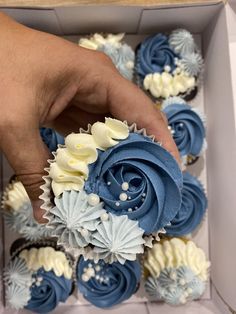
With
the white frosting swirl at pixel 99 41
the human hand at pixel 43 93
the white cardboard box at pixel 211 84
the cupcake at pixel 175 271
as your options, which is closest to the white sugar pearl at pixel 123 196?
the human hand at pixel 43 93

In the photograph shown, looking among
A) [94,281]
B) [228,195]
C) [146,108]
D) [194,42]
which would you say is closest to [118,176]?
[146,108]

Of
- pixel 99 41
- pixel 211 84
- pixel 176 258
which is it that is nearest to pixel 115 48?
pixel 99 41

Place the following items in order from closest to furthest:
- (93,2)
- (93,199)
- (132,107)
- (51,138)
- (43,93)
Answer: (93,199) → (43,93) → (132,107) → (93,2) → (51,138)

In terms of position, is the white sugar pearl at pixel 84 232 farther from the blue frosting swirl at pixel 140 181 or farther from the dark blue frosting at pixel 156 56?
the dark blue frosting at pixel 156 56

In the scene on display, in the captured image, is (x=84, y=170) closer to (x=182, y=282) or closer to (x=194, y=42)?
(x=182, y=282)

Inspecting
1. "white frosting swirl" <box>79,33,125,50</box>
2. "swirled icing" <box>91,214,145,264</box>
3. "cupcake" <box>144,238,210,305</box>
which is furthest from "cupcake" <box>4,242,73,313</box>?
"white frosting swirl" <box>79,33,125,50</box>

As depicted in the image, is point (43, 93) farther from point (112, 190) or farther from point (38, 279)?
point (38, 279)
